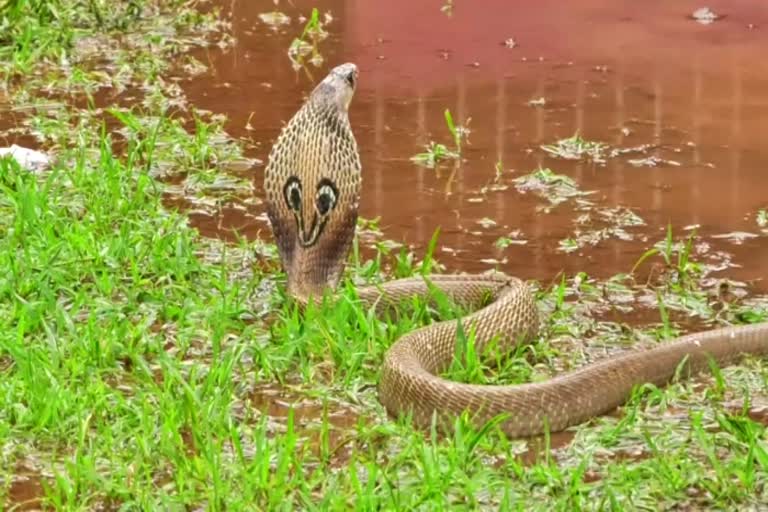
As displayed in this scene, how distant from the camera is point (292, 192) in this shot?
18.5ft

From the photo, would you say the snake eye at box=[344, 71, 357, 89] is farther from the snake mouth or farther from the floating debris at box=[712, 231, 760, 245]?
the floating debris at box=[712, 231, 760, 245]

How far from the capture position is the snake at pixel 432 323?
4.94m

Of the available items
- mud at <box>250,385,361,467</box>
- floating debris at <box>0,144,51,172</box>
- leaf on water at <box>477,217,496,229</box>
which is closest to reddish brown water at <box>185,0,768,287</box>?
leaf on water at <box>477,217,496,229</box>

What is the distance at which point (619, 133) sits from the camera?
776cm

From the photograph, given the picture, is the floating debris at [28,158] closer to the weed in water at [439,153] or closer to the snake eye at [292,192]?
the weed in water at [439,153]

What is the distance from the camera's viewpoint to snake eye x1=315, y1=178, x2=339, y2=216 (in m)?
5.57

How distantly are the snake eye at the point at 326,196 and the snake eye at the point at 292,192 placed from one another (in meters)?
0.07

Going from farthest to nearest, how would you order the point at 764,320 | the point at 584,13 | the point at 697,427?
the point at 584,13
the point at 764,320
the point at 697,427

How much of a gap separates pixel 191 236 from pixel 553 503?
2.26 meters

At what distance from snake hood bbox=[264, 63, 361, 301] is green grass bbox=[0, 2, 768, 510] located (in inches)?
4.8

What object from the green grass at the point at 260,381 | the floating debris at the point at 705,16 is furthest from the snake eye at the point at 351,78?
the floating debris at the point at 705,16

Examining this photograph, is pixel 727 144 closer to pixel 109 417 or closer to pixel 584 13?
pixel 584 13

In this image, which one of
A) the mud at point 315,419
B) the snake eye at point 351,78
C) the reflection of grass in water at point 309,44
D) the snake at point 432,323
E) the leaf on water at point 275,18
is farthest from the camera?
the leaf on water at point 275,18

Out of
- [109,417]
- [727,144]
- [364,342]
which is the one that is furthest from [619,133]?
[109,417]
